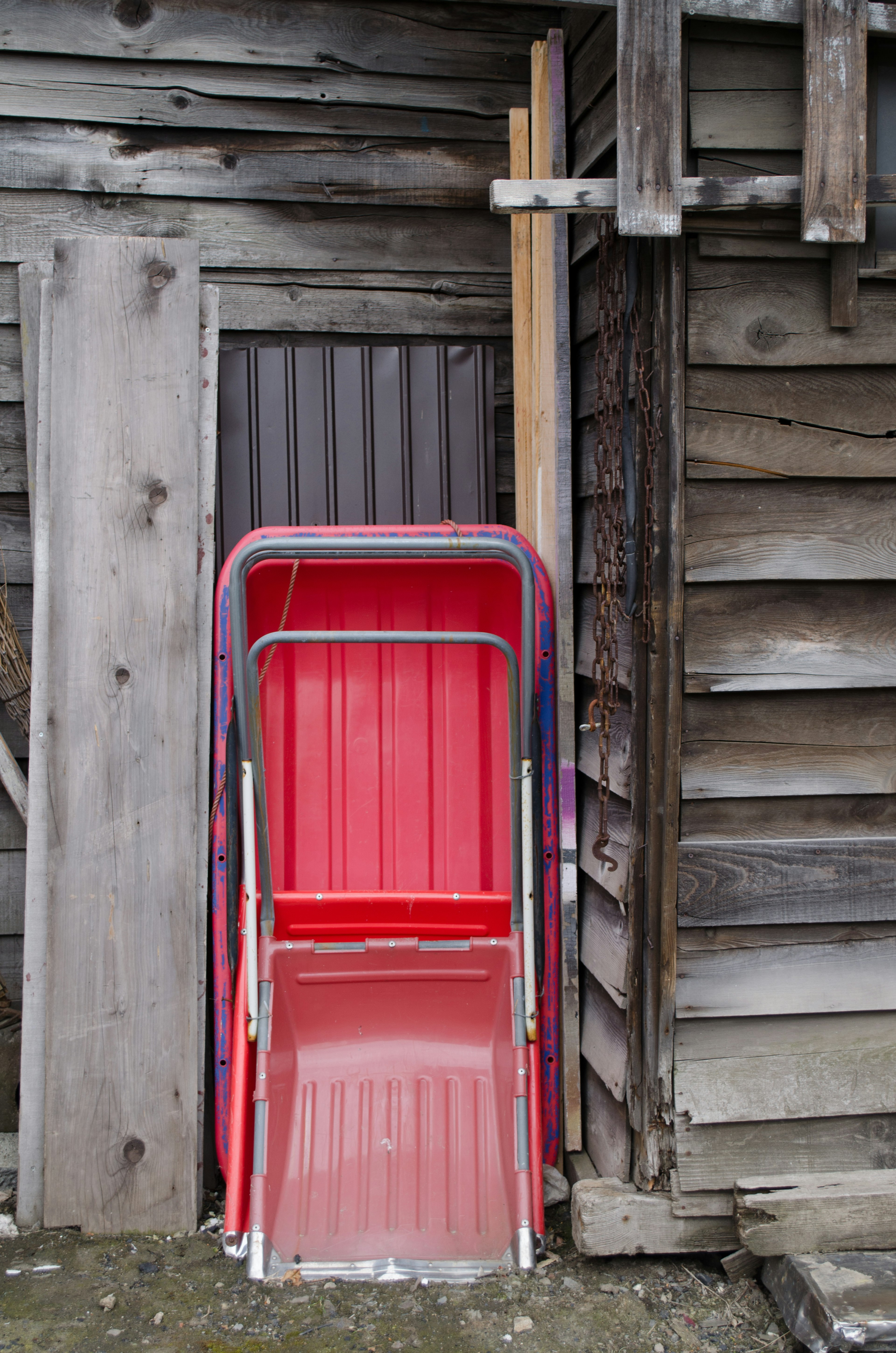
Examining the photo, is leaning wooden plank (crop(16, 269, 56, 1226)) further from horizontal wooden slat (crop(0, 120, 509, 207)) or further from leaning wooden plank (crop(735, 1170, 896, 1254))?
leaning wooden plank (crop(735, 1170, 896, 1254))

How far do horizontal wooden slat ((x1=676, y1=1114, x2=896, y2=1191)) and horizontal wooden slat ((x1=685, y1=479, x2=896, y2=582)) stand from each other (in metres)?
1.22

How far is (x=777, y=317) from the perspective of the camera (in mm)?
2027

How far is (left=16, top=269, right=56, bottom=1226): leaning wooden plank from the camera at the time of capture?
2.36 meters

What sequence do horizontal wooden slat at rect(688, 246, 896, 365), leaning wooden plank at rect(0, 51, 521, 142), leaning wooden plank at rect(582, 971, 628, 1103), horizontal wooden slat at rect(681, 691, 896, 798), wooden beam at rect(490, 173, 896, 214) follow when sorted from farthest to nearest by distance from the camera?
leaning wooden plank at rect(0, 51, 521, 142) → leaning wooden plank at rect(582, 971, 628, 1103) → horizontal wooden slat at rect(681, 691, 896, 798) → horizontal wooden slat at rect(688, 246, 896, 365) → wooden beam at rect(490, 173, 896, 214)

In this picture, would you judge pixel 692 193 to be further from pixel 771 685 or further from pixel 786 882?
pixel 786 882

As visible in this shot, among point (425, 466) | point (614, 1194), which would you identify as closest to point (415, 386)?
point (425, 466)

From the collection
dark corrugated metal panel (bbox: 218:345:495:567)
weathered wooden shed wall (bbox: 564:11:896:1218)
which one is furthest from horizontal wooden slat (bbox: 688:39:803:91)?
dark corrugated metal panel (bbox: 218:345:495:567)

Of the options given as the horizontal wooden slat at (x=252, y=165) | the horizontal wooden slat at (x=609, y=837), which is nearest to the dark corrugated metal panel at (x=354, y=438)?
the horizontal wooden slat at (x=252, y=165)

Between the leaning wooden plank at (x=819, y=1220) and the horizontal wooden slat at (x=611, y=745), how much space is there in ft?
3.04

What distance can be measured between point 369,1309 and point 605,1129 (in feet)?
2.22

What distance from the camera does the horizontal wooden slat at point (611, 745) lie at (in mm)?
2172

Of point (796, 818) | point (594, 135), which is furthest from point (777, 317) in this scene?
point (796, 818)

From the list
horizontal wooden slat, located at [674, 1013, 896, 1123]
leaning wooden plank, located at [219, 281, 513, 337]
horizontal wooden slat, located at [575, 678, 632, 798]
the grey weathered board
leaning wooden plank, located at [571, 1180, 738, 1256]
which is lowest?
leaning wooden plank, located at [571, 1180, 738, 1256]

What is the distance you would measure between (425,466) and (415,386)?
0.77ft
